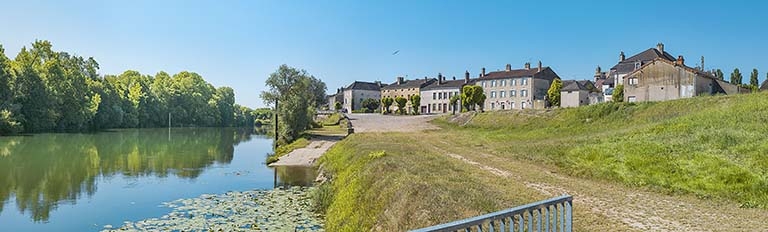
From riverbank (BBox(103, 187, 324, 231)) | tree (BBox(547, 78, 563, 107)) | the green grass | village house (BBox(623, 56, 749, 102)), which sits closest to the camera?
the green grass

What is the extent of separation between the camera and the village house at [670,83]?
1622 inches

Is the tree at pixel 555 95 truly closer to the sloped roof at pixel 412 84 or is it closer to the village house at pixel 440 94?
the village house at pixel 440 94

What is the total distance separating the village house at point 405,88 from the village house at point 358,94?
376cm

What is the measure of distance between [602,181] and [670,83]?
32.0 meters

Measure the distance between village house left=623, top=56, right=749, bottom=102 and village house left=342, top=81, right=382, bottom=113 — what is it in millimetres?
81819

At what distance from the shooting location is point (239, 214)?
17.4 m

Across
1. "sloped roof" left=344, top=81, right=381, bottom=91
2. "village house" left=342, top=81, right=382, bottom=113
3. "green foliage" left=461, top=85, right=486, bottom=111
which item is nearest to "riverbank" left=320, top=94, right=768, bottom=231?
"green foliage" left=461, top=85, right=486, bottom=111

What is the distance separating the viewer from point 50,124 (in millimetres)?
74188

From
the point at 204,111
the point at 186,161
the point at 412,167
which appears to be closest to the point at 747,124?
the point at 412,167

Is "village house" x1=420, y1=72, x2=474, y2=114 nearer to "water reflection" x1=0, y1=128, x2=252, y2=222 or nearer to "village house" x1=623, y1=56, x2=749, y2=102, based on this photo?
"village house" x1=623, y1=56, x2=749, y2=102

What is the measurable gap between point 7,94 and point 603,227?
7873cm

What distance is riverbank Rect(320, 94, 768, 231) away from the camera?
10258 mm

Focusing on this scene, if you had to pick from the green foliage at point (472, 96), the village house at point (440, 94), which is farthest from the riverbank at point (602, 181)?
the village house at point (440, 94)

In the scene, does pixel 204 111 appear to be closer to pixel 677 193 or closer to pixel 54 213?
pixel 54 213
